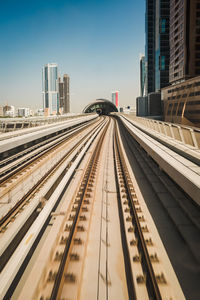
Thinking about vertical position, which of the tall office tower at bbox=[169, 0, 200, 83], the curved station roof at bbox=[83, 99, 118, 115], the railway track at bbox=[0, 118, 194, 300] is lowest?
the railway track at bbox=[0, 118, 194, 300]

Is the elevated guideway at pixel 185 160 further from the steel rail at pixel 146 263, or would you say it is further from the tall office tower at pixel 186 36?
the tall office tower at pixel 186 36

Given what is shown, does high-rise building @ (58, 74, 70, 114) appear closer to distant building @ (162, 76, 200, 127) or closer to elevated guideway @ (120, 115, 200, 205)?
distant building @ (162, 76, 200, 127)

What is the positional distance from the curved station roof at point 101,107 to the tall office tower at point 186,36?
40659 mm

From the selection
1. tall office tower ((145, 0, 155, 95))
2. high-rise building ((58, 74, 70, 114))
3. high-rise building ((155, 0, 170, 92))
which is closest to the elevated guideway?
high-rise building ((155, 0, 170, 92))

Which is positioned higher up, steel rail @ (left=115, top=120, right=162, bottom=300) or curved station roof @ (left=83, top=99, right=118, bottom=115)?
curved station roof @ (left=83, top=99, right=118, bottom=115)

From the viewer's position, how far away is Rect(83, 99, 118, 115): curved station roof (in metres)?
84.0

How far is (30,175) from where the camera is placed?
30.2 ft

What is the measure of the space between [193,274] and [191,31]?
50.2 metres

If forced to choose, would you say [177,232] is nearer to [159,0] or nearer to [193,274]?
[193,274]

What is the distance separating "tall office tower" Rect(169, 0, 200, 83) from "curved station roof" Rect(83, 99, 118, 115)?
1601 inches

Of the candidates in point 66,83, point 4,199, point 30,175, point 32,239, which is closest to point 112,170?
point 30,175

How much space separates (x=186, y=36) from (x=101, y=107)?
52.0m

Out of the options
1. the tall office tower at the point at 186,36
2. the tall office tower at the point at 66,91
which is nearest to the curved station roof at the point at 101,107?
the tall office tower at the point at 186,36

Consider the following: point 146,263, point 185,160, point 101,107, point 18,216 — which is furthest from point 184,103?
point 101,107
